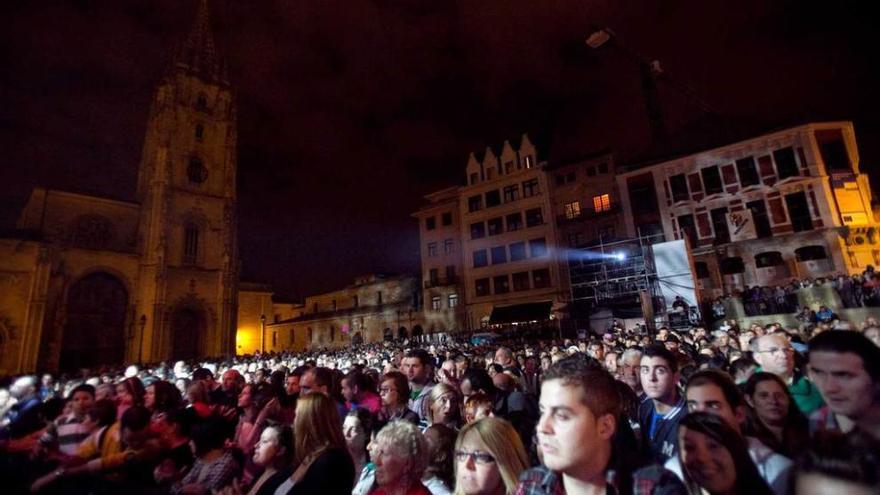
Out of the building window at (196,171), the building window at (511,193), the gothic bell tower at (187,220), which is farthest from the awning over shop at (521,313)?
the building window at (196,171)

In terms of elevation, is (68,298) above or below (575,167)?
below

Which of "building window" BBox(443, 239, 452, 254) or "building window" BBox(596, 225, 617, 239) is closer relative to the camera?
"building window" BBox(596, 225, 617, 239)

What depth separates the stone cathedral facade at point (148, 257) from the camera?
27.3 metres

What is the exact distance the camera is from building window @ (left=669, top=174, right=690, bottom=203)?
29094 millimetres

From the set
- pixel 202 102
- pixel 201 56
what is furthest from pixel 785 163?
pixel 201 56

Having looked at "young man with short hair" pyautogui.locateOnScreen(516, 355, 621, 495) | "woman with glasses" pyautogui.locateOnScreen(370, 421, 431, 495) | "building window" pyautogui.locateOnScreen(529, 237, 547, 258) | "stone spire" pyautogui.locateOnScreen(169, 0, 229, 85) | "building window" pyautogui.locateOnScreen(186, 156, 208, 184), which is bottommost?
"woman with glasses" pyautogui.locateOnScreen(370, 421, 431, 495)

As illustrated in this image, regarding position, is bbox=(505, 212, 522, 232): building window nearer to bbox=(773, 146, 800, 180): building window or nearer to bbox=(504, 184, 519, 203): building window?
bbox=(504, 184, 519, 203): building window

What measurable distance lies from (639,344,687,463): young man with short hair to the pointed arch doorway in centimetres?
3766

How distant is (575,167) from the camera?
34.2 meters

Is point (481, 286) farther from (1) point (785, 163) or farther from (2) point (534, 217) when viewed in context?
(1) point (785, 163)

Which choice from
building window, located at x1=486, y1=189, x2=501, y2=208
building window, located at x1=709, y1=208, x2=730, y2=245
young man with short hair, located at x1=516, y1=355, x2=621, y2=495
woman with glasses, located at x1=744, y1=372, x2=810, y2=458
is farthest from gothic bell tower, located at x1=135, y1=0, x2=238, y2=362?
building window, located at x1=709, y1=208, x2=730, y2=245

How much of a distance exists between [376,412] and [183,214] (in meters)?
36.4

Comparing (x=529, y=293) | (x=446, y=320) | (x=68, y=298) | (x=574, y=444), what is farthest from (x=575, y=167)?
(x=68, y=298)

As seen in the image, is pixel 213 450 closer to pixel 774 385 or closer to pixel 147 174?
pixel 774 385
